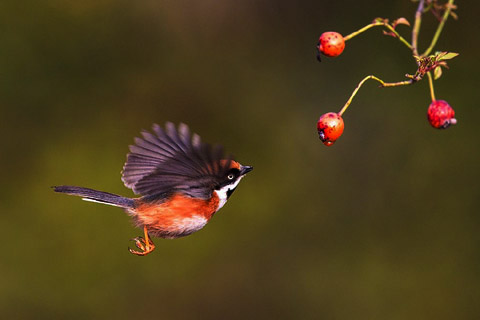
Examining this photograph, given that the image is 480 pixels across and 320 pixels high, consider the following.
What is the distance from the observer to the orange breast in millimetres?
2486

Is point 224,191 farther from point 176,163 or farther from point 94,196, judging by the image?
point 94,196

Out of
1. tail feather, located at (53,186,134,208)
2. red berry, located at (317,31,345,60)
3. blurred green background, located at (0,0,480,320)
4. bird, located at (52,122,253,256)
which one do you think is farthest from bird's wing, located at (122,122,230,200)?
blurred green background, located at (0,0,480,320)

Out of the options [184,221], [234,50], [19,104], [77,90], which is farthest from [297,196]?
[184,221]

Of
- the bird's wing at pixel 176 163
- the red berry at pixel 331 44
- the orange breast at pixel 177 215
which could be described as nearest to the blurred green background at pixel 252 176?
the orange breast at pixel 177 215

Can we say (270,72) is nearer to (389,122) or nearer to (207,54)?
(207,54)

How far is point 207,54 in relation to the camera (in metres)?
5.70

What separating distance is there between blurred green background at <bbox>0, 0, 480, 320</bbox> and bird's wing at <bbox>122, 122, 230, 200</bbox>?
258cm

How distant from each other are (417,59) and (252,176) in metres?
3.81

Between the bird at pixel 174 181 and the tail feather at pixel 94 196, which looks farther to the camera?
the tail feather at pixel 94 196

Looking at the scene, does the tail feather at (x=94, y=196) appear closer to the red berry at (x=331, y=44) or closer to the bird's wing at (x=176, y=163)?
the bird's wing at (x=176, y=163)

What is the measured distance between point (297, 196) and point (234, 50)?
4.52 feet

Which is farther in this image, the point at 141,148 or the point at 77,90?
the point at 77,90

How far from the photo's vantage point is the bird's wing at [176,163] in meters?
2.25

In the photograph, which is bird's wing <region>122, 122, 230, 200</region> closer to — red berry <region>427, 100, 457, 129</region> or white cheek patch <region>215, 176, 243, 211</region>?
white cheek patch <region>215, 176, 243, 211</region>
